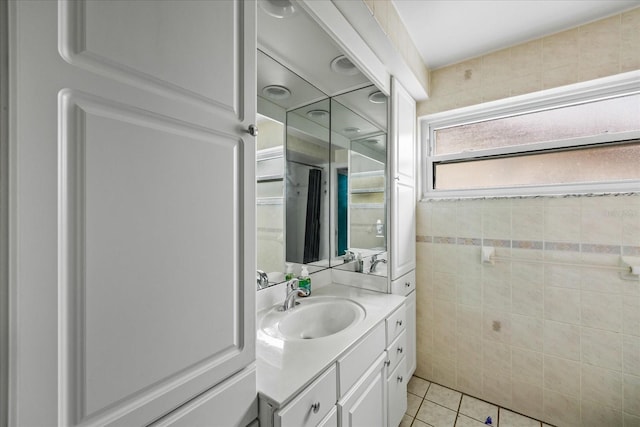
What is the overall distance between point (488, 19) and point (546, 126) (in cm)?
79

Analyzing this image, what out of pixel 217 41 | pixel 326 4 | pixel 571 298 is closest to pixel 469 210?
pixel 571 298

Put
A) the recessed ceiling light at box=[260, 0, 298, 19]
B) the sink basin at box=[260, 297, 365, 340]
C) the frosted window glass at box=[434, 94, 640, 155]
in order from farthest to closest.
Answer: the frosted window glass at box=[434, 94, 640, 155]
the sink basin at box=[260, 297, 365, 340]
the recessed ceiling light at box=[260, 0, 298, 19]

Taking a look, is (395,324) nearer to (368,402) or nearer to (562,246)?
(368,402)

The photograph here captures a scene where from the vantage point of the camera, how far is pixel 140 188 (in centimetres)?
51

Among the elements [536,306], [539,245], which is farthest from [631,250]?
[536,306]

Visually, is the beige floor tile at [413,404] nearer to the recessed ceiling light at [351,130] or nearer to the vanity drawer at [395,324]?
the vanity drawer at [395,324]

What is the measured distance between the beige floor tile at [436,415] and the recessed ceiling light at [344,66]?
2.12 m

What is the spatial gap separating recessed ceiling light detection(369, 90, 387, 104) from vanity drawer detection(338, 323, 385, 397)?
1331 mm

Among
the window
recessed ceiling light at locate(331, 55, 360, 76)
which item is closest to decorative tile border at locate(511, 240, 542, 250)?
the window

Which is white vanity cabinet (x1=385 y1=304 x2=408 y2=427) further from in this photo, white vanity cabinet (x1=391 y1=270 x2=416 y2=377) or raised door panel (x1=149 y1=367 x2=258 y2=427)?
raised door panel (x1=149 y1=367 x2=258 y2=427)

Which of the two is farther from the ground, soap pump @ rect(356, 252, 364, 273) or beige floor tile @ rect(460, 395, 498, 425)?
soap pump @ rect(356, 252, 364, 273)

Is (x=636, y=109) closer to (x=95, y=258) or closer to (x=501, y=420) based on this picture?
(x=501, y=420)

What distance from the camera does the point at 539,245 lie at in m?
1.71

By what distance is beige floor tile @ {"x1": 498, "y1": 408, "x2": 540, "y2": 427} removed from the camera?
1699 mm
